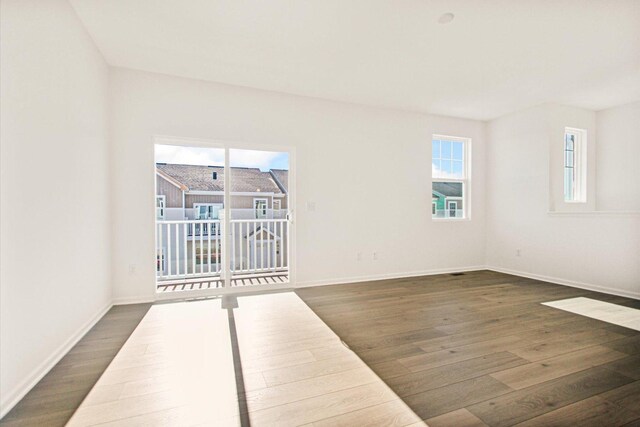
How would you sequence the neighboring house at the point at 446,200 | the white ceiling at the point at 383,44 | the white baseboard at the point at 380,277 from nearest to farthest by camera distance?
the white ceiling at the point at 383,44 → the white baseboard at the point at 380,277 → the neighboring house at the point at 446,200

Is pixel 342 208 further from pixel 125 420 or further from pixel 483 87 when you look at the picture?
pixel 125 420

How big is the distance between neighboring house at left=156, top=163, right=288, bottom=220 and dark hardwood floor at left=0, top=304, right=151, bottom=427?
1740 mm

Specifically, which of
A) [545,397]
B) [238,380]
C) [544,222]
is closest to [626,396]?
[545,397]

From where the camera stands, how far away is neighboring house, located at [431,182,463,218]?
17.1 ft

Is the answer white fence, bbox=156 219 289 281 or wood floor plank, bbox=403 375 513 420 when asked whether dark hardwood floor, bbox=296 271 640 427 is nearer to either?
wood floor plank, bbox=403 375 513 420

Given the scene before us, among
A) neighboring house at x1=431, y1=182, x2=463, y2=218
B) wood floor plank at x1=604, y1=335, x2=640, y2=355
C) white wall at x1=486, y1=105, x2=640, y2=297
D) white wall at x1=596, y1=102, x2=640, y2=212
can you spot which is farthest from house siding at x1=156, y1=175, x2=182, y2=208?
white wall at x1=596, y1=102, x2=640, y2=212

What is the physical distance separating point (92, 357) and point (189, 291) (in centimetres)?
155

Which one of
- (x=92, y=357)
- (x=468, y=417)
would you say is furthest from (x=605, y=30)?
(x=92, y=357)

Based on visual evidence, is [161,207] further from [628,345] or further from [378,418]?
[628,345]

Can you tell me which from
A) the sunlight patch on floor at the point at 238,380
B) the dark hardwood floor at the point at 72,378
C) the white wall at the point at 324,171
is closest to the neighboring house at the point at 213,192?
the white wall at the point at 324,171

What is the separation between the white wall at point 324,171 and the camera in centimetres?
350

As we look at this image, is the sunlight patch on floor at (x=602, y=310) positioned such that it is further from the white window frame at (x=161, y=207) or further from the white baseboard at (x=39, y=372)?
the white window frame at (x=161, y=207)

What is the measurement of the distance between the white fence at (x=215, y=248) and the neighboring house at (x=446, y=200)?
2633 millimetres

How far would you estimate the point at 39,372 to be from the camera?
193cm
